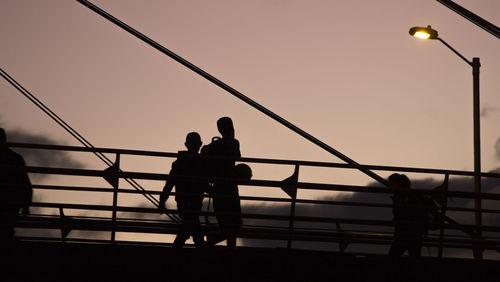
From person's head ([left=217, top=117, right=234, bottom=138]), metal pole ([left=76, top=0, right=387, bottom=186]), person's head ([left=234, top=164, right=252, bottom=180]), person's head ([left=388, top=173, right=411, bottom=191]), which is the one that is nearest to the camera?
person's head ([left=217, top=117, right=234, bottom=138])

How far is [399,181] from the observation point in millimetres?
13016

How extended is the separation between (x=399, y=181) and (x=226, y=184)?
8.05 ft

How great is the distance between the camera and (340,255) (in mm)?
11242

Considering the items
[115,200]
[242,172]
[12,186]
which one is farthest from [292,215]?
[12,186]

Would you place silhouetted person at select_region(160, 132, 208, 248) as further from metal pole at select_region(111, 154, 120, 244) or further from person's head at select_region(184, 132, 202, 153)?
metal pole at select_region(111, 154, 120, 244)

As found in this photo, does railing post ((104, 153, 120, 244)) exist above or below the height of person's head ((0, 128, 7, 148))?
below

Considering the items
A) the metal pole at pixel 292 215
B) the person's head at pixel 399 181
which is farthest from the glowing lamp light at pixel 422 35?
the metal pole at pixel 292 215

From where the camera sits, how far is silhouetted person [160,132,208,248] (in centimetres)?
1163

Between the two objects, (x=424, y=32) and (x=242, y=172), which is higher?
(x=424, y=32)

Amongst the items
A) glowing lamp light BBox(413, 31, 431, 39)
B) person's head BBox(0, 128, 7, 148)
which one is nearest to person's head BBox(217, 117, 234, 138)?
person's head BBox(0, 128, 7, 148)

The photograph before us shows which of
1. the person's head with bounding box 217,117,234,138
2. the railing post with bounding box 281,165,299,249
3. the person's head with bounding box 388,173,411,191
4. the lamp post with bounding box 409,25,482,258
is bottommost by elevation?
the railing post with bounding box 281,165,299,249

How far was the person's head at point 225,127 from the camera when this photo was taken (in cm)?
1202

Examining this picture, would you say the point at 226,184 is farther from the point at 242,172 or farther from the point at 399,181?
the point at 399,181

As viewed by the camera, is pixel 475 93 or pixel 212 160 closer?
pixel 212 160
